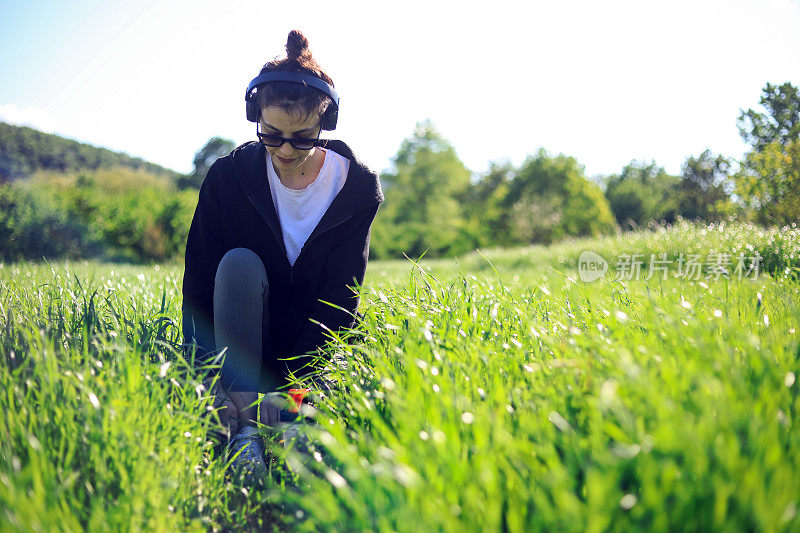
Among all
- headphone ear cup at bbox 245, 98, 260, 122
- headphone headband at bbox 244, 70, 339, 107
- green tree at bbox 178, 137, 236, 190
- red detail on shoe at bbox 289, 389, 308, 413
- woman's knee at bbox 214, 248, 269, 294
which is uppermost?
green tree at bbox 178, 137, 236, 190

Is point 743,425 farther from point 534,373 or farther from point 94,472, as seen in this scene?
point 94,472

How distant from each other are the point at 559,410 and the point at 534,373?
0.21 metres

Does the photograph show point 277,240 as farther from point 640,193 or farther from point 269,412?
point 640,193

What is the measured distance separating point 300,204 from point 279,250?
28 centimetres

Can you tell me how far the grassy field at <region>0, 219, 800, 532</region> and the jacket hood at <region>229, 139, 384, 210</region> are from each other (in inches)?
25.1

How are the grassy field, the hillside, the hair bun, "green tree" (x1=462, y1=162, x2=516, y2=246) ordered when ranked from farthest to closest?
"green tree" (x1=462, y1=162, x2=516, y2=246) → the hillside → the hair bun → the grassy field

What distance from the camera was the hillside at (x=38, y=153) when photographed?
14.0 meters

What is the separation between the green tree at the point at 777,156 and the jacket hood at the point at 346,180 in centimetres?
598

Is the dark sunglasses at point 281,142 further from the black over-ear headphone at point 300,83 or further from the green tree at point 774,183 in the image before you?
the green tree at point 774,183

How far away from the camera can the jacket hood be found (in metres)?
2.43

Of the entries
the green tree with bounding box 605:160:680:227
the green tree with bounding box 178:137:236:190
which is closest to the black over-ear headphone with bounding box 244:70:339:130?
the green tree with bounding box 605:160:680:227

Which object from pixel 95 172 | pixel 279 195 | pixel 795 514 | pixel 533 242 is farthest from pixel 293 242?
pixel 533 242

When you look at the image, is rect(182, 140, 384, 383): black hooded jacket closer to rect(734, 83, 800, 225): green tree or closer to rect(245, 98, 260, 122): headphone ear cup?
rect(245, 98, 260, 122): headphone ear cup

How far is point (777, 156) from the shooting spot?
20.1ft
